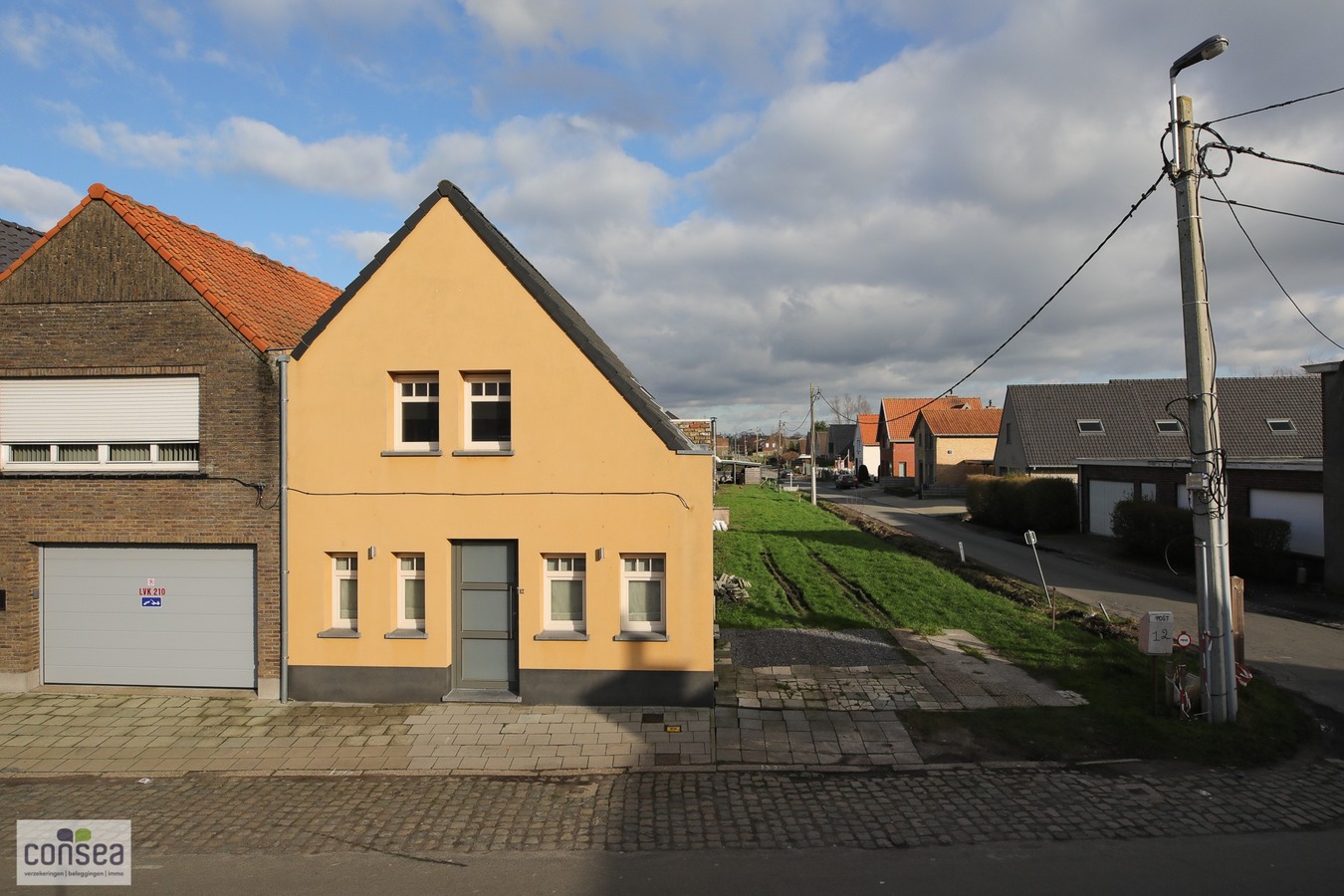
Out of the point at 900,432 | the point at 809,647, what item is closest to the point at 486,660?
the point at 809,647

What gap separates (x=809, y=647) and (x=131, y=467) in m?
10.4

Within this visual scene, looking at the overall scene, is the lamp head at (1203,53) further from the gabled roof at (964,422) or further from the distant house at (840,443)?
the distant house at (840,443)

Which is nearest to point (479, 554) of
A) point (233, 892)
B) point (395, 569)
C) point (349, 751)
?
point (395, 569)

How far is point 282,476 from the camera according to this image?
10070 millimetres

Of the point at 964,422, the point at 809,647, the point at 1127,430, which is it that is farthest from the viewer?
the point at 964,422

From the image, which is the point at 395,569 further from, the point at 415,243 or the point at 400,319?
the point at 415,243

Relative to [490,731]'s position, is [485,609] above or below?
above

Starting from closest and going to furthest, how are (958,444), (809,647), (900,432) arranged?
(809,647) < (958,444) < (900,432)

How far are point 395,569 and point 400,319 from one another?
3.36 metres

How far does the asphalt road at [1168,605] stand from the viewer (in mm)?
11047

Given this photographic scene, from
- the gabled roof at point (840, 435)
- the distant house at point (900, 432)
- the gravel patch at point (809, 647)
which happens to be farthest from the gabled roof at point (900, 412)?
the gravel patch at point (809, 647)

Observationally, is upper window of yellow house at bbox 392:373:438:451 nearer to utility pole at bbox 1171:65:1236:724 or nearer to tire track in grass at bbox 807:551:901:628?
tire track in grass at bbox 807:551:901:628

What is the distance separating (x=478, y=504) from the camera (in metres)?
9.95

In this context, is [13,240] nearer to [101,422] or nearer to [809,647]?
[101,422]
